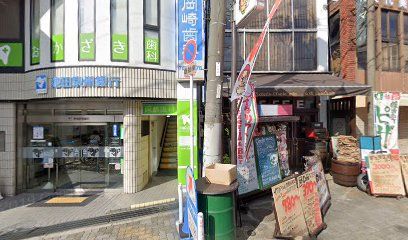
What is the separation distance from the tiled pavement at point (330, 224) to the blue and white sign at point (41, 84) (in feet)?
11.8

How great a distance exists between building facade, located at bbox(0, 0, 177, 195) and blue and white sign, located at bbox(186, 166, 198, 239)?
4117 millimetres

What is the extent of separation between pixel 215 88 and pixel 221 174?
167 cm

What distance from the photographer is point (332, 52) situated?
1305cm

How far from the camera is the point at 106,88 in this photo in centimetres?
780

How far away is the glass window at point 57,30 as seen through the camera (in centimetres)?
790

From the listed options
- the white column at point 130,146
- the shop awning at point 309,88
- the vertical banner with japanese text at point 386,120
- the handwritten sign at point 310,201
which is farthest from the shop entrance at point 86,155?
the vertical banner with japanese text at point 386,120

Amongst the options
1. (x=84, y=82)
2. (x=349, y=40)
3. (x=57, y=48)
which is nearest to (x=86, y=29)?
(x=57, y=48)

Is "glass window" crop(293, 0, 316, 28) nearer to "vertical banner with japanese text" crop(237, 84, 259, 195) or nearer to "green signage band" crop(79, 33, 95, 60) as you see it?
"vertical banner with japanese text" crop(237, 84, 259, 195)

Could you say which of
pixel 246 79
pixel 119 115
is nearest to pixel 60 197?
pixel 119 115

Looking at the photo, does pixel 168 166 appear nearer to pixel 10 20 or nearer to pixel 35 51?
pixel 35 51

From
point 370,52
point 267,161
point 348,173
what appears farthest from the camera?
point 370,52

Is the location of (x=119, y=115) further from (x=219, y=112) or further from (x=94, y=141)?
(x=219, y=112)

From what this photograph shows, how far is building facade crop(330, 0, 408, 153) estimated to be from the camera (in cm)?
1135

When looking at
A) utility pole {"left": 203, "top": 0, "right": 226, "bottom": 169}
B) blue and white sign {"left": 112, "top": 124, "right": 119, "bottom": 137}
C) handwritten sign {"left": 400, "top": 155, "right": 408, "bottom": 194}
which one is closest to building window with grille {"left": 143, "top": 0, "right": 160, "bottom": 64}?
blue and white sign {"left": 112, "top": 124, "right": 119, "bottom": 137}
